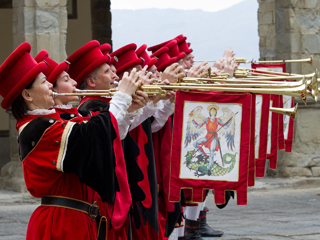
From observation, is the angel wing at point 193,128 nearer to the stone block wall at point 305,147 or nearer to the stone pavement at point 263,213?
the stone pavement at point 263,213

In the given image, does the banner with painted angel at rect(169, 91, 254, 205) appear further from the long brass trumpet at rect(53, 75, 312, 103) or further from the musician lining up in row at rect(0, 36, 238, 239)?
the musician lining up in row at rect(0, 36, 238, 239)

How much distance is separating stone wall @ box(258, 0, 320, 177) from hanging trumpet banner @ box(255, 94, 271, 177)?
3.55m

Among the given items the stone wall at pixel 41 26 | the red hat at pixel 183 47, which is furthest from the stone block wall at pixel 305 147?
the red hat at pixel 183 47

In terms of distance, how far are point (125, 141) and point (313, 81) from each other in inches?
61.6

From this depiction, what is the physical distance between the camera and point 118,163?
3.99 meters

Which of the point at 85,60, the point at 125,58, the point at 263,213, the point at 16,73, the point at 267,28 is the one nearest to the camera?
the point at 16,73

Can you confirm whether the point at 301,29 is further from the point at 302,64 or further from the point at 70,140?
the point at 70,140

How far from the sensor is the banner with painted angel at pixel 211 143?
528 centimetres

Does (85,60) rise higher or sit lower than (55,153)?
higher

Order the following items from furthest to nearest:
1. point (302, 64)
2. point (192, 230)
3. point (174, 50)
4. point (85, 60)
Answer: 1. point (302, 64)
2. point (192, 230)
3. point (174, 50)
4. point (85, 60)

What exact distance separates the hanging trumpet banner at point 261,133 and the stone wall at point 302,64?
11.6 feet

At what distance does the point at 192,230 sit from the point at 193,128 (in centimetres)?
164

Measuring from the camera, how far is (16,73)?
3635 mm

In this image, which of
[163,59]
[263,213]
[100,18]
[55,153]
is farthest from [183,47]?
[100,18]
